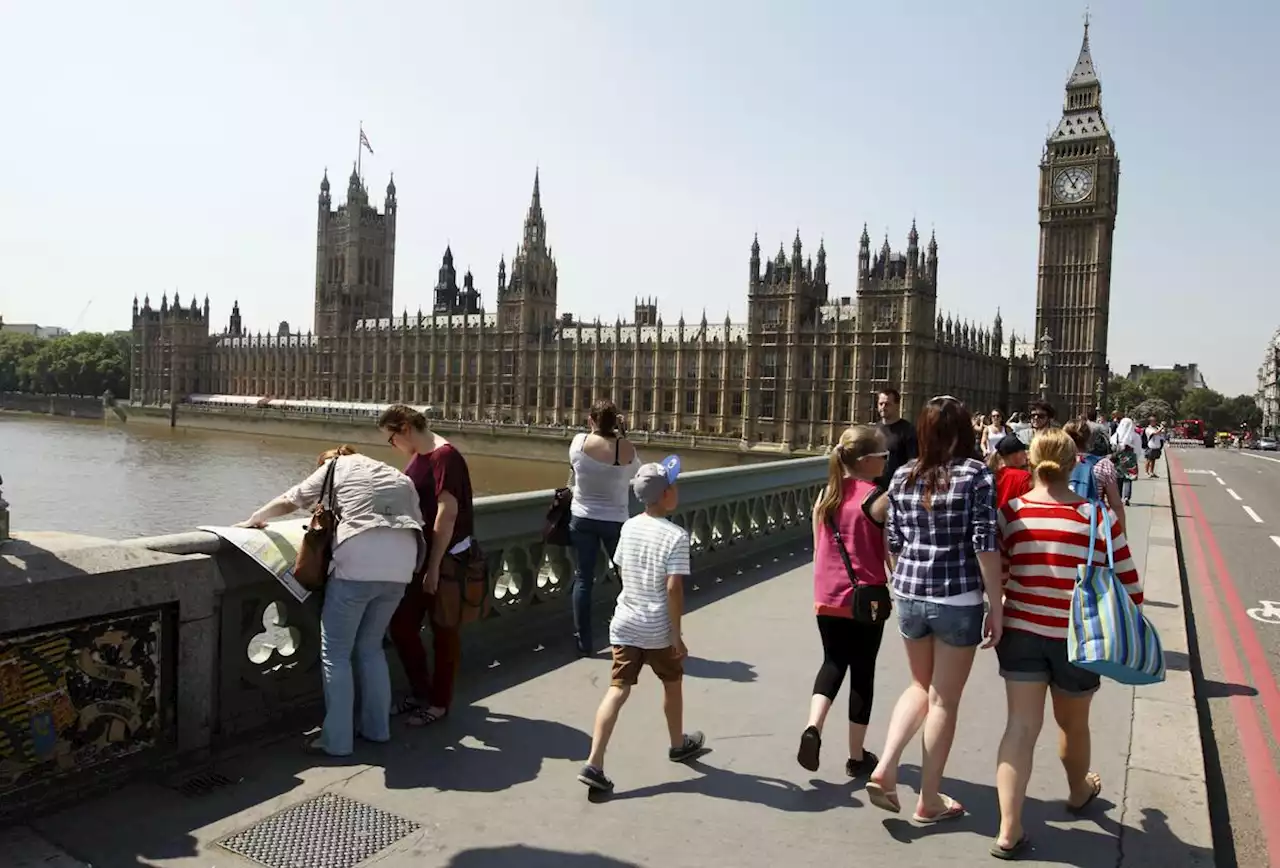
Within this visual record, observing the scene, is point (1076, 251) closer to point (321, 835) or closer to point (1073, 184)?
point (1073, 184)

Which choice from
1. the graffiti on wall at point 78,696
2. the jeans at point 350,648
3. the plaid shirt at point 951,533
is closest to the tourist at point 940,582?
the plaid shirt at point 951,533

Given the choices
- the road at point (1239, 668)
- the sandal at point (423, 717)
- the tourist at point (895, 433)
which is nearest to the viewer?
the road at point (1239, 668)

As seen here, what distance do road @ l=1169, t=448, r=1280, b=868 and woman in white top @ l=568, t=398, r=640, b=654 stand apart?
3940 millimetres

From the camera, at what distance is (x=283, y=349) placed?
110062 mm

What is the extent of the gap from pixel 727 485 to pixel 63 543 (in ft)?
24.4

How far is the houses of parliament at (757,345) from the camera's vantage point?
6384 centimetres

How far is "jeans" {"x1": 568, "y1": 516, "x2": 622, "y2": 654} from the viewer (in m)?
6.77

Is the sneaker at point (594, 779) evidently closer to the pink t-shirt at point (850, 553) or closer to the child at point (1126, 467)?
the pink t-shirt at point (850, 553)

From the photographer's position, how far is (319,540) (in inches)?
184

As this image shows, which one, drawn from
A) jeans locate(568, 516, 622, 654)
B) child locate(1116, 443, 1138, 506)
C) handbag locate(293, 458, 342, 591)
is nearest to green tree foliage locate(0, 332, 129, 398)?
child locate(1116, 443, 1138, 506)

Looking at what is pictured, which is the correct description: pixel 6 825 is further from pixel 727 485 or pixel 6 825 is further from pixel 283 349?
pixel 283 349

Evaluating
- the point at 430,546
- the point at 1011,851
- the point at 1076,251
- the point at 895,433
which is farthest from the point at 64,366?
the point at 1011,851

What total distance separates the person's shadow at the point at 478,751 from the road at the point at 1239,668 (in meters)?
3.22

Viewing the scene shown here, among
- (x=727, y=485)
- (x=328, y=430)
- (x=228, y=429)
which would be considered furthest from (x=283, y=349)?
(x=727, y=485)
